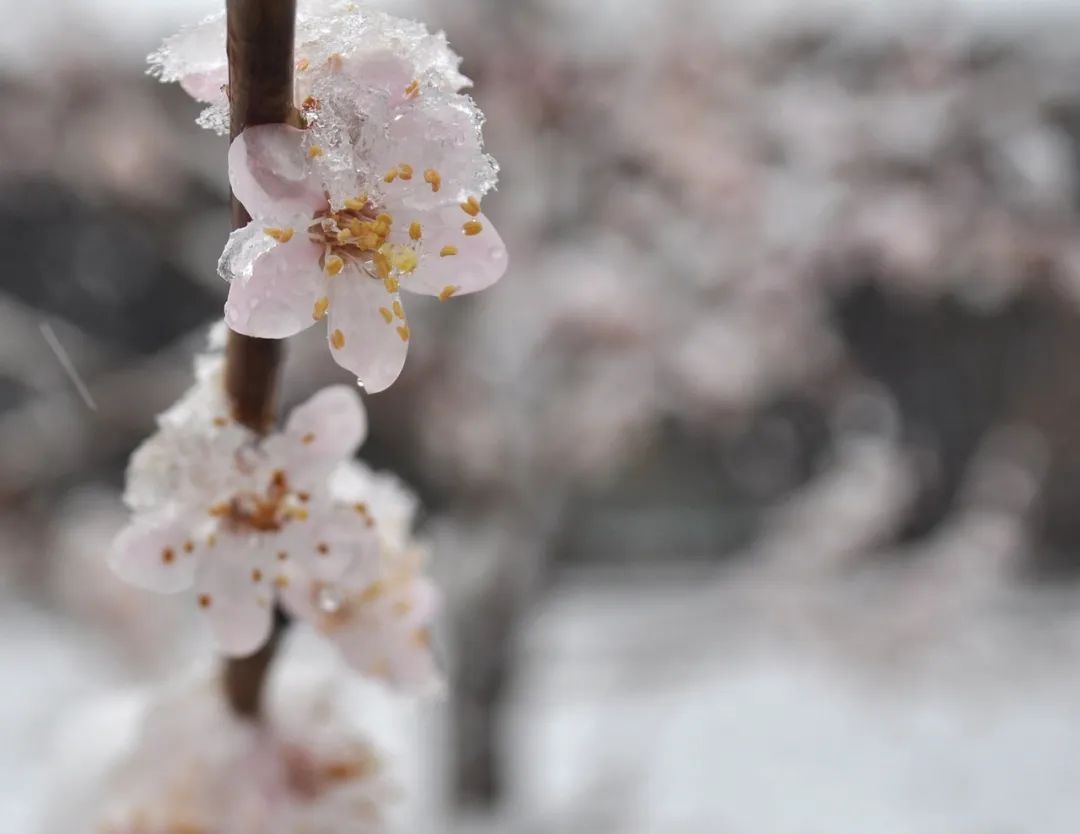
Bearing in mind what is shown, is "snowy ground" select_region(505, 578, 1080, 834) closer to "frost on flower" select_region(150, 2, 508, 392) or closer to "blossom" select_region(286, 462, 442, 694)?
"blossom" select_region(286, 462, 442, 694)

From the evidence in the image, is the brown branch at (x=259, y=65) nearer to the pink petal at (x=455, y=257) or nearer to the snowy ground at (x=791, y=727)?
the pink petal at (x=455, y=257)

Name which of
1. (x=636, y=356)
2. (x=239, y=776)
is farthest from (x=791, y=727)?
(x=239, y=776)

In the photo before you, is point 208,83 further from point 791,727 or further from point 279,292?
point 791,727

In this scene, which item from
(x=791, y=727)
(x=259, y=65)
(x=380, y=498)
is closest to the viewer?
(x=259, y=65)

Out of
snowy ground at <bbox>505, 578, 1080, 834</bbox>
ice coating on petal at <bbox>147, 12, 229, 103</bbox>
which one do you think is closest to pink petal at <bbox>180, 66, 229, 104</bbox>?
ice coating on petal at <bbox>147, 12, 229, 103</bbox>

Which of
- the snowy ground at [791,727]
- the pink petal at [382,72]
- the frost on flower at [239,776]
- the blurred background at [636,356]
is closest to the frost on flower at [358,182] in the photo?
the pink petal at [382,72]

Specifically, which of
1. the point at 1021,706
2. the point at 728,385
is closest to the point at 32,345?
the point at 728,385
